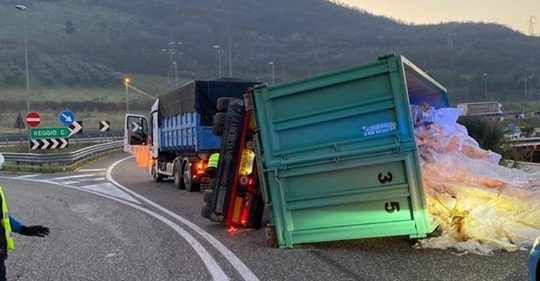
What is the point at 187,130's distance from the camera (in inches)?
655

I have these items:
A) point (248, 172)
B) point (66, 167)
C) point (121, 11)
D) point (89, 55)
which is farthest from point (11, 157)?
point (121, 11)

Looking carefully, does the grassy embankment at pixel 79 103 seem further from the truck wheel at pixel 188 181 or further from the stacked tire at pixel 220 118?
the stacked tire at pixel 220 118

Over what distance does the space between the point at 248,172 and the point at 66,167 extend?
2006 centimetres

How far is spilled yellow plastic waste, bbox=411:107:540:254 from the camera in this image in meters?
7.25

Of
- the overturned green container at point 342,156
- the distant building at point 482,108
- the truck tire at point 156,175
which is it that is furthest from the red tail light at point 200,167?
the distant building at point 482,108

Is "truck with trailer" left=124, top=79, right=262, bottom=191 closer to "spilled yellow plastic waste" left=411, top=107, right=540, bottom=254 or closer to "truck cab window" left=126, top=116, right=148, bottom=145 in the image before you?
"truck cab window" left=126, top=116, right=148, bottom=145

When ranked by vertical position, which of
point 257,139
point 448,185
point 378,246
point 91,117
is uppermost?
point 91,117

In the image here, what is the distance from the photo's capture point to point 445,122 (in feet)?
29.1

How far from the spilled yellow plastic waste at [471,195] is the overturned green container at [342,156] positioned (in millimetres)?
442

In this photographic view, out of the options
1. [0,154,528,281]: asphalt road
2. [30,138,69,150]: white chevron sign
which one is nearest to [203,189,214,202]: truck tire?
[0,154,528,281]: asphalt road

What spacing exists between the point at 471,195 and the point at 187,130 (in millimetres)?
10209

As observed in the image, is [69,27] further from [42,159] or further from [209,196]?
[209,196]

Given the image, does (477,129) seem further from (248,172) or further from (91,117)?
(91,117)

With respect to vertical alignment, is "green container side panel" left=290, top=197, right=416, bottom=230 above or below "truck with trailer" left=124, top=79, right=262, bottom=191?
below
